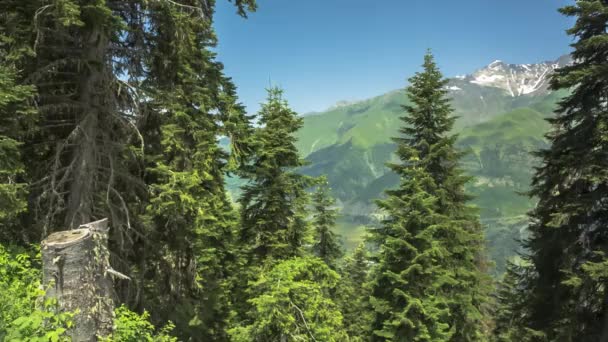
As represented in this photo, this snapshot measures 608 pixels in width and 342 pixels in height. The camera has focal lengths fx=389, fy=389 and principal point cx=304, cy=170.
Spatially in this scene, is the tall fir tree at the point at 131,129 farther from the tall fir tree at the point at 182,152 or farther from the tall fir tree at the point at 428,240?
the tall fir tree at the point at 428,240

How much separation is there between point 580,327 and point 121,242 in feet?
44.8

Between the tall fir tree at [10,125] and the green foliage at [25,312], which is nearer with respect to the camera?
the green foliage at [25,312]

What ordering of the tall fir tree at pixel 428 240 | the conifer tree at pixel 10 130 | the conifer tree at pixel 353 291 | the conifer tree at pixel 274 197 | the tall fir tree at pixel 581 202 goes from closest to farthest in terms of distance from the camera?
1. the conifer tree at pixel 10 130
2. the tall fir tree at pixel 581 202
3. the conifer tree at pixel 274 197
4. the tall fir tree at pixel 428 240
5. the conifer tree at pixel 353 291

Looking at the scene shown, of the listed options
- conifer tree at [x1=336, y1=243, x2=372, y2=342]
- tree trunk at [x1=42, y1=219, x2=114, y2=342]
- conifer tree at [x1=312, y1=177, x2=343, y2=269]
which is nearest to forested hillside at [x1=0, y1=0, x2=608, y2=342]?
tree trunk at [x1=42, y1=219, x2=114, y2=342]

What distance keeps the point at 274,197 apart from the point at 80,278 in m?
9.32

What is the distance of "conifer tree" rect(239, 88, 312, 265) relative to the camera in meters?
13.8

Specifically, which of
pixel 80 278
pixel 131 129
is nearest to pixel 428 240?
pixel 131 129

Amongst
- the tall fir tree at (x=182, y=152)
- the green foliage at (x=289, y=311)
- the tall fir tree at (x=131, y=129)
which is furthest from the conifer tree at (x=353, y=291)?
the tall fir tree at (x=131, y=129)

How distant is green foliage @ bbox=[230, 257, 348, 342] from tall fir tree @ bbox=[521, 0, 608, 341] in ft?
23.8

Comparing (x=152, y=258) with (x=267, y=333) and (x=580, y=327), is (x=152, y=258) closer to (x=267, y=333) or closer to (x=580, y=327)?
(x=267, y=333)

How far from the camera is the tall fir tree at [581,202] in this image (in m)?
11.5

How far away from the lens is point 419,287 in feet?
50.1

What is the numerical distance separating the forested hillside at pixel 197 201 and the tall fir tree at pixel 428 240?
9 centimetres

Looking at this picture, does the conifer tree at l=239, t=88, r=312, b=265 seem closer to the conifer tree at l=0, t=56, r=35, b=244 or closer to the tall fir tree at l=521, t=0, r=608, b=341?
the conifer tree at l=0, t=56, r=35, b=244
